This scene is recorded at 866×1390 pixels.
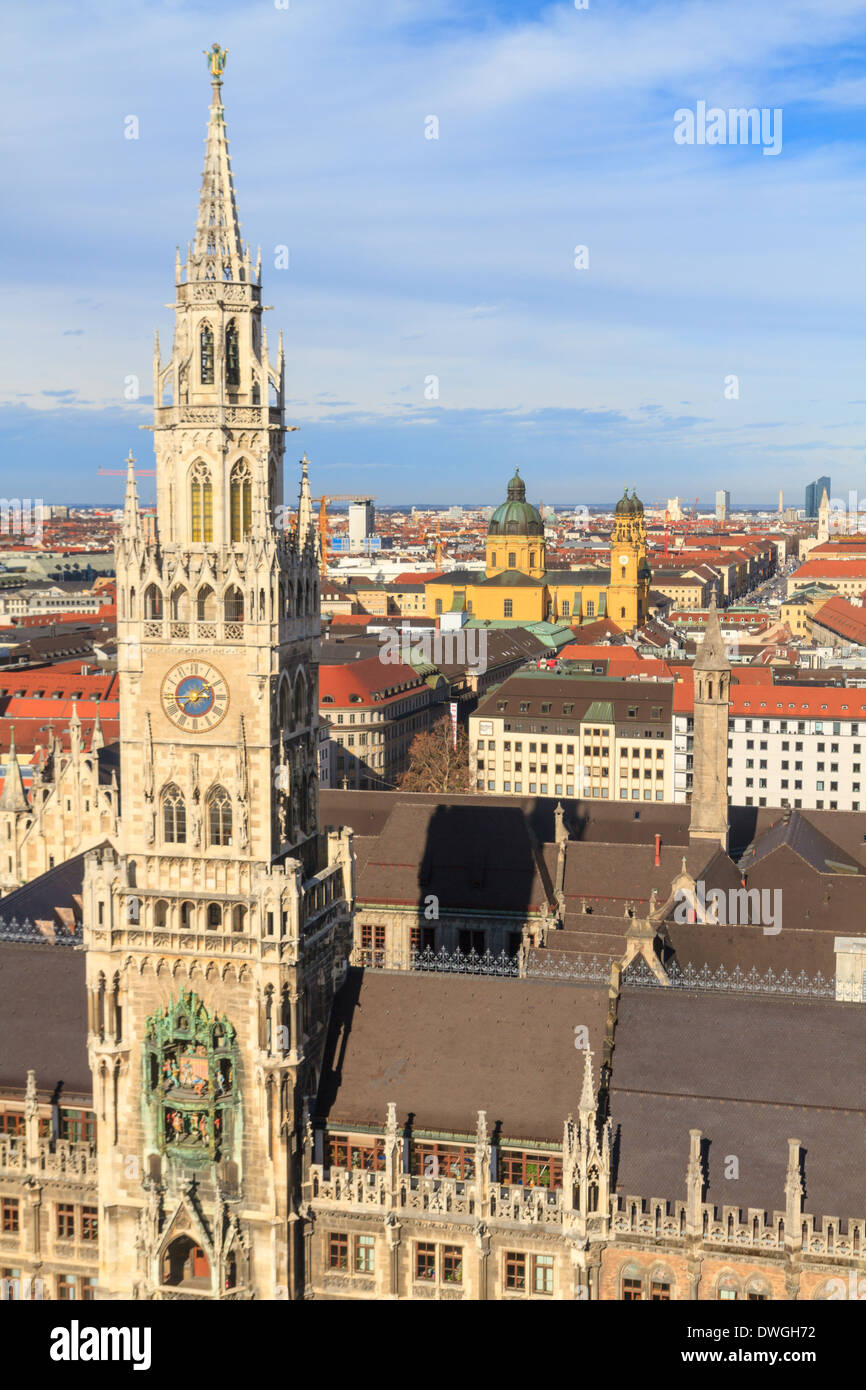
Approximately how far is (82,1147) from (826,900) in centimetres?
3789

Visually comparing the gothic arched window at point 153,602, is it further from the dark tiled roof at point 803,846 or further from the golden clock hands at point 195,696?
the dark tiled roof at point 803,846

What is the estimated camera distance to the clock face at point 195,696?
41.6 meters

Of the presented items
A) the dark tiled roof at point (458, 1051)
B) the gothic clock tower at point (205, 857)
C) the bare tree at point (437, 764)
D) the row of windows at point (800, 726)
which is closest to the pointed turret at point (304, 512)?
the gothic clock tower at point (205, 857)

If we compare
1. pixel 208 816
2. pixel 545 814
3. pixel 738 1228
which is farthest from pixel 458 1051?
pixel 545 814

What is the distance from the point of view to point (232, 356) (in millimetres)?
42406

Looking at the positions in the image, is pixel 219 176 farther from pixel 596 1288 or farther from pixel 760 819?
pixel 760 819

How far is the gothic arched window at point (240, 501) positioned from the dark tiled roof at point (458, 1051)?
14.5m

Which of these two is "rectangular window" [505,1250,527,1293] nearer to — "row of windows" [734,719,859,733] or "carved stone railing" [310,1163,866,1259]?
"carved stone railing" [310,1163,866,1259]

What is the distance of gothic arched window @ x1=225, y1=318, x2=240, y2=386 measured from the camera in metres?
42.2

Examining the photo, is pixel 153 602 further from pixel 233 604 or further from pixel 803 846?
pixel 803 846

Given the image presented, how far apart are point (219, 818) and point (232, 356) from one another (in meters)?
13.3

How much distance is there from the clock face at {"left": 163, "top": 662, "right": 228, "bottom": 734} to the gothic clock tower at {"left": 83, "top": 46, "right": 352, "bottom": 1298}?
0.05m

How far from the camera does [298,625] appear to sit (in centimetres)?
4375

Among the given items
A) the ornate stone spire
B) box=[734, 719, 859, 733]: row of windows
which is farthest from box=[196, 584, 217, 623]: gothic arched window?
box=[734, 719, 859, 733]: row of windows
